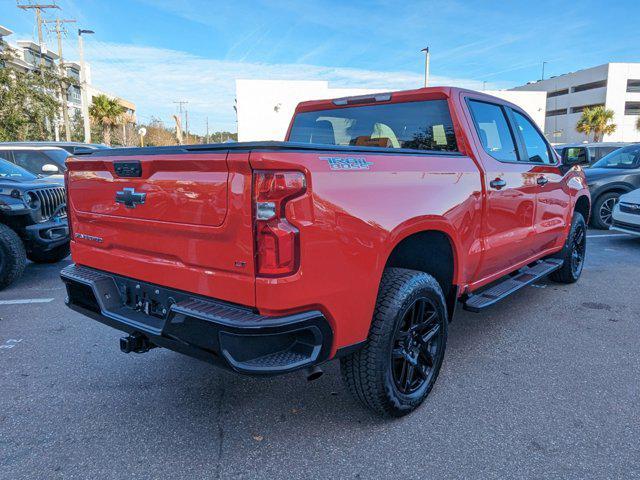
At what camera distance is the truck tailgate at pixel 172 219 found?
2.02m

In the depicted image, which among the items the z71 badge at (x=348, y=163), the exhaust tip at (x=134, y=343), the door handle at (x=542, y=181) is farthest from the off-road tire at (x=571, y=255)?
the exhaust tip at (x=134, y=343)

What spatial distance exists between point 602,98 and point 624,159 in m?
57.1

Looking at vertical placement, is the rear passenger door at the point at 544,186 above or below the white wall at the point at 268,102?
below

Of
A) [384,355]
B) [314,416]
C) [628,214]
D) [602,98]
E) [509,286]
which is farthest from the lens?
[602,98]

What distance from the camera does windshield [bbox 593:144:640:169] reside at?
31.7 feet

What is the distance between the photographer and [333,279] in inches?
83.4

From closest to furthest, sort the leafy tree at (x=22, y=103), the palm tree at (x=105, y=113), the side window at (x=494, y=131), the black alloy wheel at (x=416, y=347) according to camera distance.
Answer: the black alloy wheel at (x=416, y=347) → the side window at (x=494, y=131) → the leafy tree at (x=22, y=103) → the palm tree at (x=105, y=113)

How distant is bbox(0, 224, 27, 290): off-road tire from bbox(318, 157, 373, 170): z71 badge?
463 centimetres

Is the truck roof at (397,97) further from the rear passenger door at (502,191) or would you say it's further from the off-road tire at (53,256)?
the off-road tire at (53,256)

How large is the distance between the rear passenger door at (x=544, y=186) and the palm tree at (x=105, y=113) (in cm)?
4516

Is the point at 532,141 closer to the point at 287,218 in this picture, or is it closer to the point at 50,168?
the point at 287,218

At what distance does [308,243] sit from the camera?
6.56 feet

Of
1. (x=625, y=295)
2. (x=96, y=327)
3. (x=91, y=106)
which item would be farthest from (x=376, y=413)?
(x=91, y=106)

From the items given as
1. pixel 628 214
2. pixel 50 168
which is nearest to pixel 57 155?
pixel 50 168
